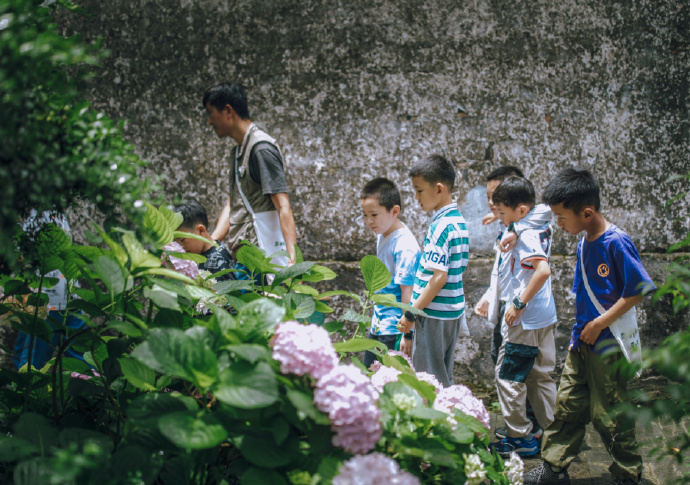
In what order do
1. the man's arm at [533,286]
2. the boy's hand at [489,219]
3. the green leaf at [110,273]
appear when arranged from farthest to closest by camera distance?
1. the boy's hand at [489,219]
2. the man's arm at [533,286]
3. the green leaf at [110,273]

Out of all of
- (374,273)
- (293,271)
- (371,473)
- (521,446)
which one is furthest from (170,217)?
(521,446)

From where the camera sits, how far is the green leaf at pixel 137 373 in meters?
1.04

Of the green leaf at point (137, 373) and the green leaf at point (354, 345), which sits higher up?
the green leaf at point (137, 373)

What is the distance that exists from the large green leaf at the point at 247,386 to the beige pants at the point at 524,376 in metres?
2.48

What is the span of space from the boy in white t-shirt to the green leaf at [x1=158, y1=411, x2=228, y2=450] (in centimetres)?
243

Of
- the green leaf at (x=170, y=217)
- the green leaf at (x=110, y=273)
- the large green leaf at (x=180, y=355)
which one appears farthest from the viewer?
the green leaf at (x=170, y=217)

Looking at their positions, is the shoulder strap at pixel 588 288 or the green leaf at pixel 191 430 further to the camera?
the shoulder strap at pixel 588 288

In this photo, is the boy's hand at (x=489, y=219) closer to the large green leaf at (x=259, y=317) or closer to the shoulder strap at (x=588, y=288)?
the shoulder strap at (x=588, y=288)

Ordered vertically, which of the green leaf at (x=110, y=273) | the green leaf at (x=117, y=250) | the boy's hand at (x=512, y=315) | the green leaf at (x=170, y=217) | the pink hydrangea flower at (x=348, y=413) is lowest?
the boy's hand at (x=512, y=315)

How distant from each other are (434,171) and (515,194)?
0.54m

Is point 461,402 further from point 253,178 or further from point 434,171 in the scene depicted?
point 253,178

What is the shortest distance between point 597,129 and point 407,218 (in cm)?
162

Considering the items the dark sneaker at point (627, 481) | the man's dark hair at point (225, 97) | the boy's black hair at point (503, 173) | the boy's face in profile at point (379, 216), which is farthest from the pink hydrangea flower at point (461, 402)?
the boy's black hair at point (503, 173)

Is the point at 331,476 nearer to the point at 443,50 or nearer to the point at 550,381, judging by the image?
the point at 550,381
